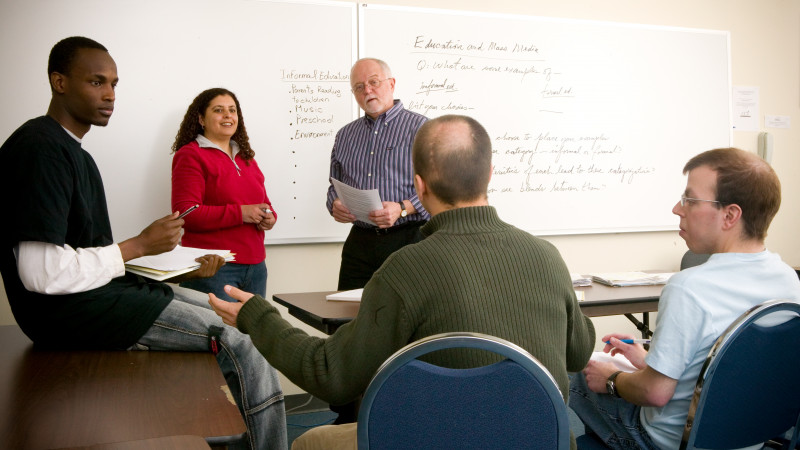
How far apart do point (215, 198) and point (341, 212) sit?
60 centimetres

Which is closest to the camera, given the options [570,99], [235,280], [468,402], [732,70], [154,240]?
[468,402]

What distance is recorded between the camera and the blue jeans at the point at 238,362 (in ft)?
5.98

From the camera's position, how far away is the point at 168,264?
2006mm

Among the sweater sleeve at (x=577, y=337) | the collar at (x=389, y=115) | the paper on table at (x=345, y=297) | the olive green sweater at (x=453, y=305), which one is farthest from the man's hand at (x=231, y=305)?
the collar at (x=389, y=115)

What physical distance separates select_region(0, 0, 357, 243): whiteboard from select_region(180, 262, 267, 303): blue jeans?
0.35 meters

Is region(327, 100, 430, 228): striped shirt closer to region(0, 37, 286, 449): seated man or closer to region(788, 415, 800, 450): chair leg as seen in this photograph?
region(0, 37, 286, 449): seated man

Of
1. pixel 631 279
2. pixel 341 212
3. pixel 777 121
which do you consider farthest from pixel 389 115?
pixel 777 121

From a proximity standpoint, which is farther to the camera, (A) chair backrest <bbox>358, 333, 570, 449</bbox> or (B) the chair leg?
(B) the chair leg

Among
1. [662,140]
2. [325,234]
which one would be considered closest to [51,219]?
[325,234]

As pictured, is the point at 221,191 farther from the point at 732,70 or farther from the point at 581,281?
the point at 732,70

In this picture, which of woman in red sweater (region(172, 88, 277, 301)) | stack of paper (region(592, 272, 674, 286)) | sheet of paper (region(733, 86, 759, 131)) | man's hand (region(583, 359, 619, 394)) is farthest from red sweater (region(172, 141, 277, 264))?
sheet of paper (region(733, 86, 759, 131))

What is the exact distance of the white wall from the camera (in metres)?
4.19

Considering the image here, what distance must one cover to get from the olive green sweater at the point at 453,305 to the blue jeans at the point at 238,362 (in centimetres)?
54

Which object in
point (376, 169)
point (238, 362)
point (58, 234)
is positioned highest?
point (376, 169)
